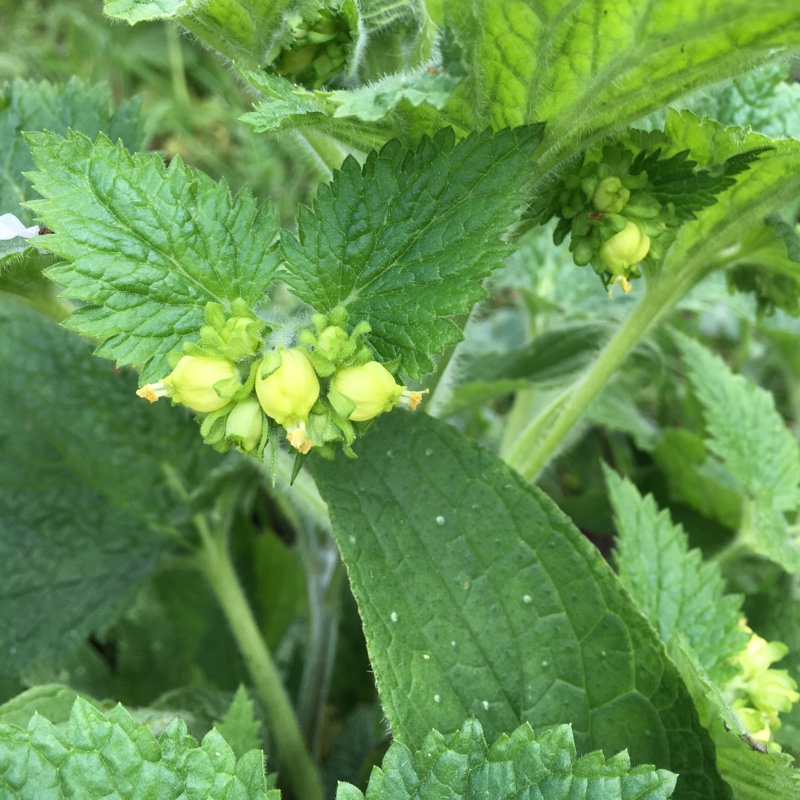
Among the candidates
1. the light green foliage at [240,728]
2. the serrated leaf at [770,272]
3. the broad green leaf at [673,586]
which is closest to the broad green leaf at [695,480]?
the serrated leaf at [770,272]

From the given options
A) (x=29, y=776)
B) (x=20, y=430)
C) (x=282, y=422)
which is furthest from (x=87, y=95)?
(x=29, y=776)

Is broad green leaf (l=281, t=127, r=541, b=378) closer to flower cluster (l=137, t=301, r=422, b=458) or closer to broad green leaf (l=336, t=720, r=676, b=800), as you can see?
flower cluster (l=137, t=301, r=422, b=458)

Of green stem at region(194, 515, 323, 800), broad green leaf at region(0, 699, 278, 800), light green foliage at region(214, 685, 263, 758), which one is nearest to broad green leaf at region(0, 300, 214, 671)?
green stem at region(194, 515, 323, 800)

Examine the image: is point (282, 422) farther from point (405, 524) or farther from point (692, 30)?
point (692, 30)

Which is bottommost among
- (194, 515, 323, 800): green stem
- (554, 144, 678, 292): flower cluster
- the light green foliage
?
(194, 515, 323, 800): green stem

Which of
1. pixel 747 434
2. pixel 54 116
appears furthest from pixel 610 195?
pixel 54 116

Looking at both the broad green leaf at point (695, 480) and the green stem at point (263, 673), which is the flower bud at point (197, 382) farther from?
the broad green leaf at point (695, 480)
